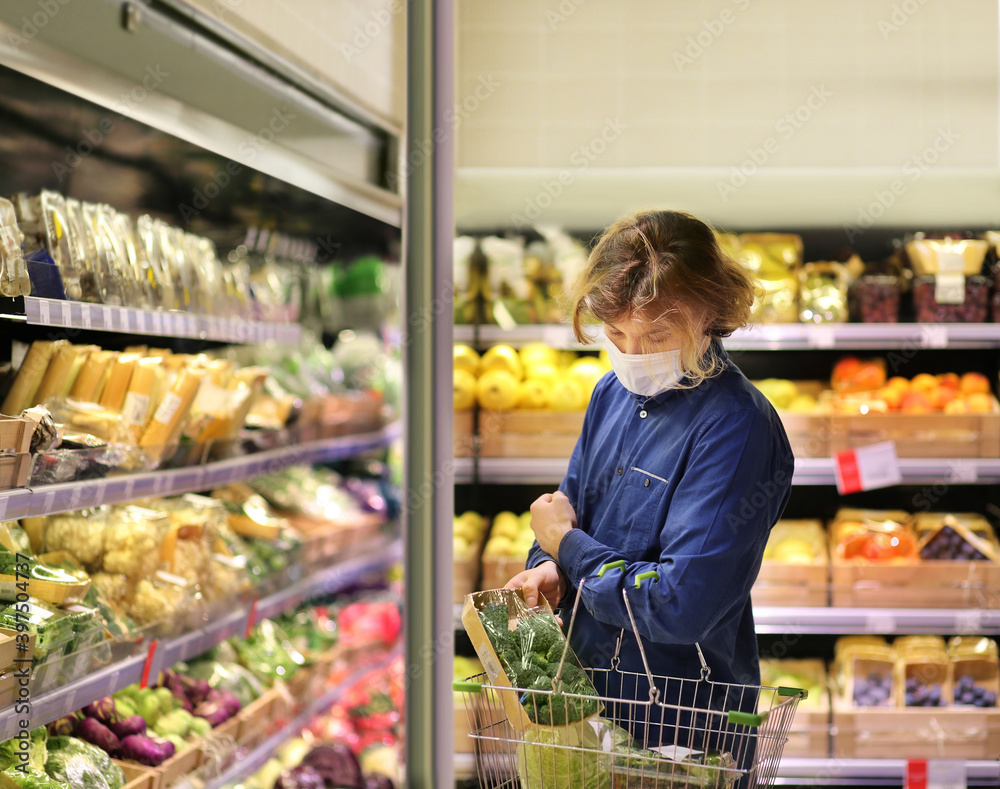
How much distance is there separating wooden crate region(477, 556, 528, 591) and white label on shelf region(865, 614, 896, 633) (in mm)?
1141

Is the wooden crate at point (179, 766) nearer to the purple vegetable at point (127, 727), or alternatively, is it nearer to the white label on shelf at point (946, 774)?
the purple vegetable at point (127, 727)

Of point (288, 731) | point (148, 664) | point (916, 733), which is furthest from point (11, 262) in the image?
point (916, 733)

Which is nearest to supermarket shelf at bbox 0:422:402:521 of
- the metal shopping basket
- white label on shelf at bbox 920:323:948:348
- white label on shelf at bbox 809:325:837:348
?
the metal shopping basket

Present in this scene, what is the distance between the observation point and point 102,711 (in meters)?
2.14

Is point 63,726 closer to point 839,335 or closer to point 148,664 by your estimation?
Result: point 148,664

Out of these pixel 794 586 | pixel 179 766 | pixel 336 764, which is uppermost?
pixel 794 586

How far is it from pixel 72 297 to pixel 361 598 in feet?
7.70

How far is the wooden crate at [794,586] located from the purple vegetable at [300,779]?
1.59 metres

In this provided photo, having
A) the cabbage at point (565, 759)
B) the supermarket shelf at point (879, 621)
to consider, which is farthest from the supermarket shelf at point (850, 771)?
the cabbage at point (565, 759)

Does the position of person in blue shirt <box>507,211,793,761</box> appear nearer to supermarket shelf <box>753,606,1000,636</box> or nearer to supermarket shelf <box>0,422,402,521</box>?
supermarket shelf <box>0,422,402,521</box>

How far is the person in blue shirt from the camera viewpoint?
131 cm

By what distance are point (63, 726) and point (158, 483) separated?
620 mm

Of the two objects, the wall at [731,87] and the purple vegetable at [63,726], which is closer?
the purple vegetable at [63,726]

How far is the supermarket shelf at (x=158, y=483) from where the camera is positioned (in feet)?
5.58
